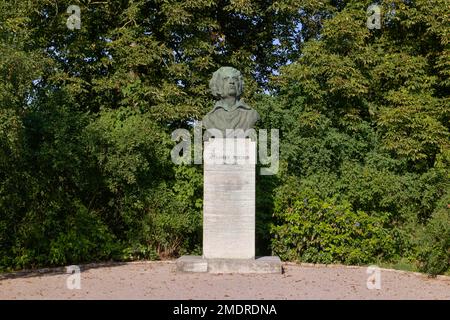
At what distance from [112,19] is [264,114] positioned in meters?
4.33

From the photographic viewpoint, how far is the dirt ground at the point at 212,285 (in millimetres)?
7379

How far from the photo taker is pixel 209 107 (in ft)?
43.8

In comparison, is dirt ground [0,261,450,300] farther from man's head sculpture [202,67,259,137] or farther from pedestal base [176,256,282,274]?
man's head sculpture [202,67,259,137]

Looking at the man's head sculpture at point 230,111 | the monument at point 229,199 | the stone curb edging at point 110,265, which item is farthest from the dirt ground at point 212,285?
the man's head sculpture at point 230,111

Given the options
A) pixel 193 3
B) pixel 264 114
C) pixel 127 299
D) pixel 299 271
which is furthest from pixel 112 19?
pixel 127 299

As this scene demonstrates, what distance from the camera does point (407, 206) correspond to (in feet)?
38.7

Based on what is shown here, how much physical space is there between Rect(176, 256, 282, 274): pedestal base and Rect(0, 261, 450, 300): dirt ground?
153 mm

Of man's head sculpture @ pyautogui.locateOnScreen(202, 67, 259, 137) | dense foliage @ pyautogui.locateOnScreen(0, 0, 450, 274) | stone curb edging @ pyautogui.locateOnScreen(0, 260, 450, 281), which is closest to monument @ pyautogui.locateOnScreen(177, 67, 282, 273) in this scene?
man's head sculpture @ pyautogui.locateOnScreen(202, 67, 259, 137)

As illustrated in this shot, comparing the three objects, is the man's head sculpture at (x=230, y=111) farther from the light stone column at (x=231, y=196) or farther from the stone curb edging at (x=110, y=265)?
the stone curb edging at (x=110, y=265)

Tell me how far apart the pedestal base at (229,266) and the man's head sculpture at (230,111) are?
6.41 ft

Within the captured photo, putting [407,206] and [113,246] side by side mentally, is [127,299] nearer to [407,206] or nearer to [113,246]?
[113,246]

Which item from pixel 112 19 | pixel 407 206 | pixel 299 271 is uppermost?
pixel 112 19

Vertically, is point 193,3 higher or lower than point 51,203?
higher

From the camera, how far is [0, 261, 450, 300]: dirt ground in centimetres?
738
